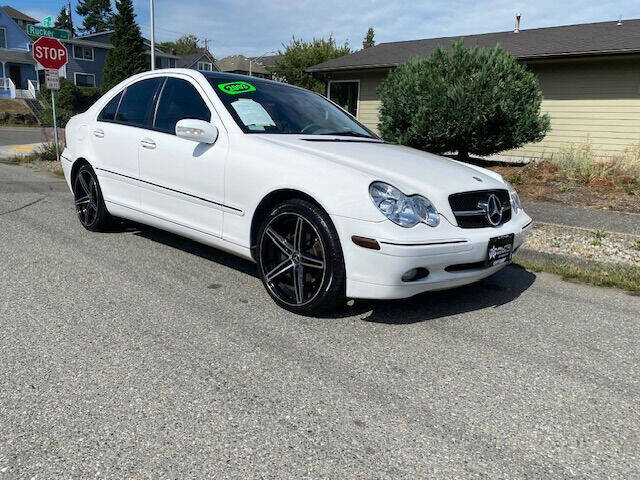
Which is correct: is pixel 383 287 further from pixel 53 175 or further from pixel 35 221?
pixel 53 175

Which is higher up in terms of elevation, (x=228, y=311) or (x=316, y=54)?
(x=316, y=54)

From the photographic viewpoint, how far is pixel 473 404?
8.30ft

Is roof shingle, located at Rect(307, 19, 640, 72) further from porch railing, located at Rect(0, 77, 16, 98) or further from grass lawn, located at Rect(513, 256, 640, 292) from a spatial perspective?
porch railing, located at Rect(0, 77, 16, 98)

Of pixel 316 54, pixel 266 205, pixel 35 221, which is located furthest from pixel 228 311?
pixel 316 54

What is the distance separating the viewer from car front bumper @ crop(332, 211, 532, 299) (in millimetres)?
3080

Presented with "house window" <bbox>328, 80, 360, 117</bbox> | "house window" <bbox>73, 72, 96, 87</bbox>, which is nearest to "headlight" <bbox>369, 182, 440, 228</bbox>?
"house window" <bbox>328, 80, 360, 117</bbox>

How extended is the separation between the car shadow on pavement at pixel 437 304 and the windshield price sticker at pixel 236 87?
1.97 meters

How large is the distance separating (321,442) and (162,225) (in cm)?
286

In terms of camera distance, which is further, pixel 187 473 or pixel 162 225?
pixel 162 225

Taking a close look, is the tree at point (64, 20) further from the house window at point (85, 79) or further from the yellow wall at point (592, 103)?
the yellow wall at point (592, 103)

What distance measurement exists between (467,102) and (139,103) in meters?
7.12

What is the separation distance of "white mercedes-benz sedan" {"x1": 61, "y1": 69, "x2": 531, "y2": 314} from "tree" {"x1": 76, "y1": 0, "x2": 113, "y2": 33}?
350 feet

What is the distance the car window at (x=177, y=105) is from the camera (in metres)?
4.22

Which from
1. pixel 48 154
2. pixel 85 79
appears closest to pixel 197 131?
pixel 48 154
